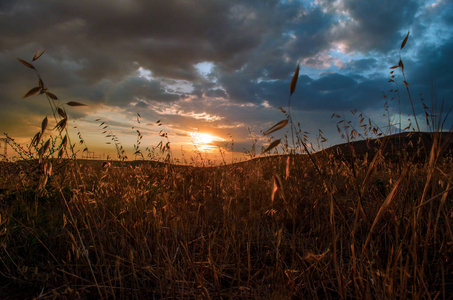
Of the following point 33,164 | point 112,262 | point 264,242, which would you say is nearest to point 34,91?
point 112,262

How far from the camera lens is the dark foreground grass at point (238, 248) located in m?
1.40

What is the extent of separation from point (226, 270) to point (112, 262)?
2.86ft

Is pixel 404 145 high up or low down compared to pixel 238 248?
up

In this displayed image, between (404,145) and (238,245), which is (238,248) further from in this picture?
(404,145)

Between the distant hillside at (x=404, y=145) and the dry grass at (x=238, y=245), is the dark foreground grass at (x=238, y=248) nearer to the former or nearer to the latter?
the dry grass at (x=238, y=245)

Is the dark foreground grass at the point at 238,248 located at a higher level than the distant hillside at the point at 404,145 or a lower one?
lower

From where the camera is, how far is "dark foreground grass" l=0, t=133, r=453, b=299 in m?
1.40

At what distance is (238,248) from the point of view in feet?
6.57

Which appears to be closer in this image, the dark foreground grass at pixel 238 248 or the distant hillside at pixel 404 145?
the dark foreground grass at pixel 238 248

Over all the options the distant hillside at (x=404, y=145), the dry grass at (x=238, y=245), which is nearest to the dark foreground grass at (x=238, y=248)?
the dry grass at (x=238, y=245)

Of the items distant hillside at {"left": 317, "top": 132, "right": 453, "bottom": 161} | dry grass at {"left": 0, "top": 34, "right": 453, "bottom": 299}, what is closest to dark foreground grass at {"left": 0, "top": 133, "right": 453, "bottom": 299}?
dry grass at {"left": 0, "top": 34, "right": 453, "bottom": 299}

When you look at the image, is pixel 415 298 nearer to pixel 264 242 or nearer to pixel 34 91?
pixel 264 242

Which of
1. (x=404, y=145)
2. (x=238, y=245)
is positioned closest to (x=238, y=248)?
(x=238, y=245)

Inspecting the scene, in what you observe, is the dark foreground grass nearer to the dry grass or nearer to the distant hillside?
the dry grass
